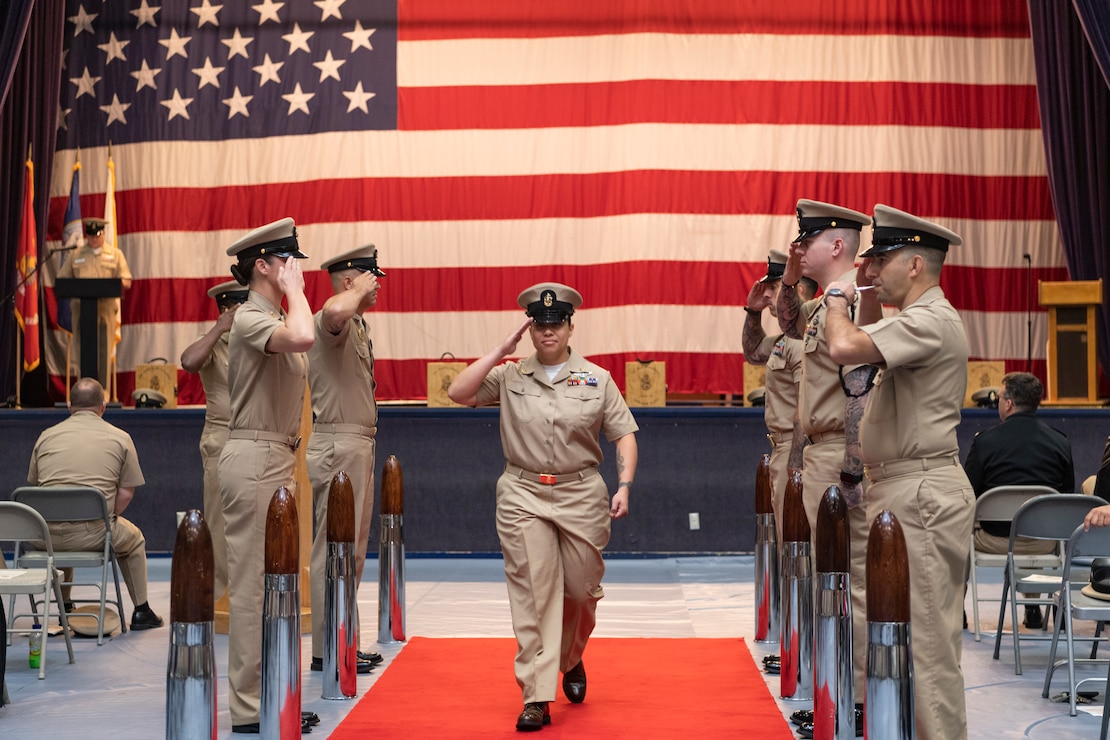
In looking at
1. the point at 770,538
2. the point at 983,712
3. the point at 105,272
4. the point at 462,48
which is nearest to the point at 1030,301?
the point at 462,48

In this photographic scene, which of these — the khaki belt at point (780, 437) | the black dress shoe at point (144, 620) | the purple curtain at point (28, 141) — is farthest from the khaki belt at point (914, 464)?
the purple curtain at point (28, 141)

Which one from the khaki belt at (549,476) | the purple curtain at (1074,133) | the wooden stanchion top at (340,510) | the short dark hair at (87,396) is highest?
the purple curtain at (1074,133)

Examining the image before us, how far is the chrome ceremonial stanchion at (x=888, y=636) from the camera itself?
3039mm

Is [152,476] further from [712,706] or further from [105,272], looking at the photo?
[712,706]

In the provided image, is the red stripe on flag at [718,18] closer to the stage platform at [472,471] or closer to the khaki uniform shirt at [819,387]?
the stage platform at [472,471]

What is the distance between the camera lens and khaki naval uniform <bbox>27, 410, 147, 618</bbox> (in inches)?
275

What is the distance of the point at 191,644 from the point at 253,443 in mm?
1744

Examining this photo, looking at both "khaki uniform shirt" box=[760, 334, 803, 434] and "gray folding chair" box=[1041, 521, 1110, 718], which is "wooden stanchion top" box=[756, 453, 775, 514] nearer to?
"khaki uniform shirt" box=[760, 334, 803, 434]

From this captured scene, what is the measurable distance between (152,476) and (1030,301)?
27.5 ft

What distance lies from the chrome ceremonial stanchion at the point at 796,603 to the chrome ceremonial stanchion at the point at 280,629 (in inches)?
74.2

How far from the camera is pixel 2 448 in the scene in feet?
33.2

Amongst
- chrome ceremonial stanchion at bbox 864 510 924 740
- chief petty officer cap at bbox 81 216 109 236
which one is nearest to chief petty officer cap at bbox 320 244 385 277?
chrome ceremonial stanchion at bbox 864 510 924 740

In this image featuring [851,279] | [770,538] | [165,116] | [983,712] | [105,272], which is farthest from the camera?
[165,116]

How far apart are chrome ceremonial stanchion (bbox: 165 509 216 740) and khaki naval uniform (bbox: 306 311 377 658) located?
2.83m
